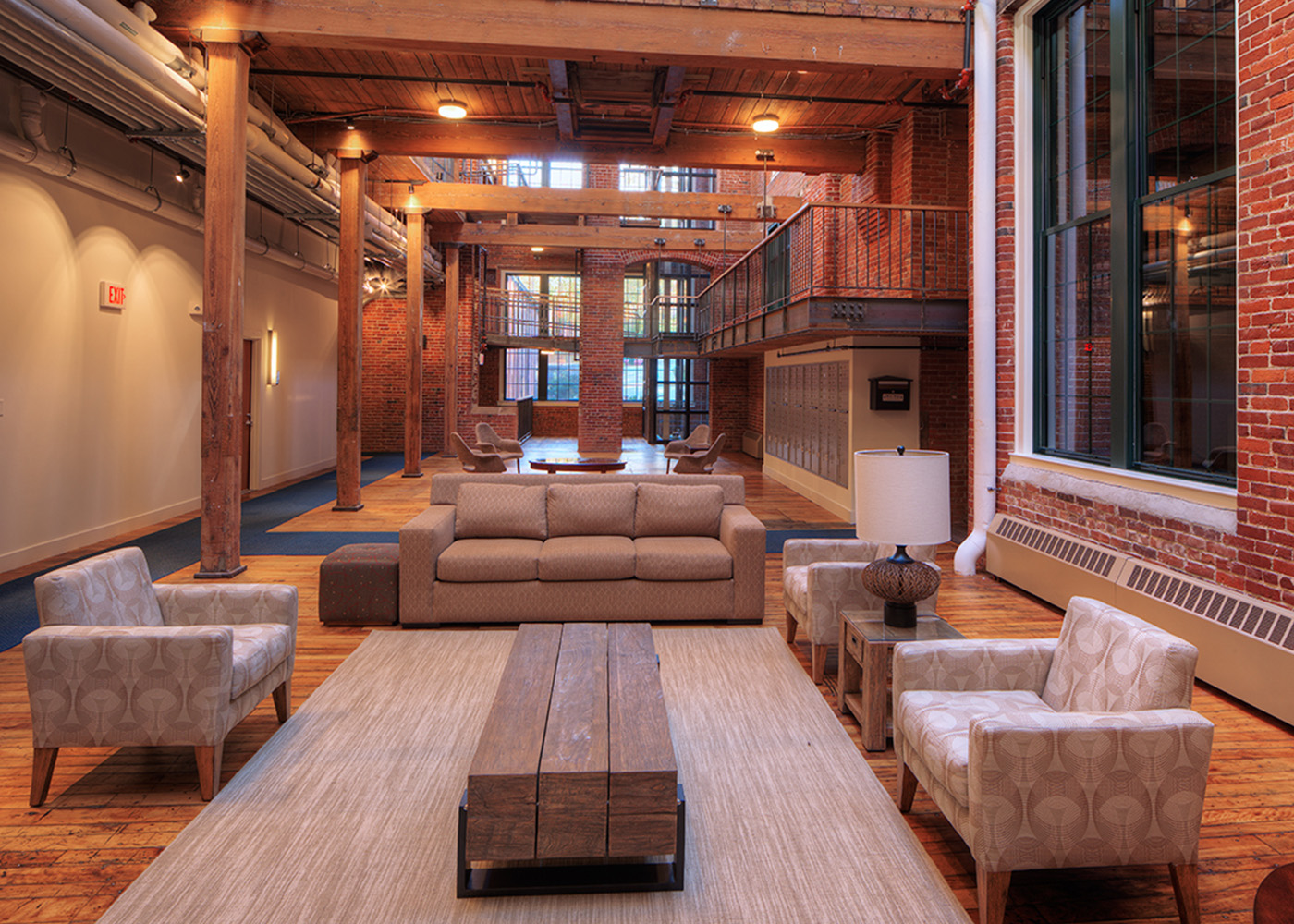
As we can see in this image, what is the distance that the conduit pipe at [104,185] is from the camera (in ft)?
18.3

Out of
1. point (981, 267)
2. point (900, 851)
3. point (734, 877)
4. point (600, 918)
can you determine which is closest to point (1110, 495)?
point (981, 267)

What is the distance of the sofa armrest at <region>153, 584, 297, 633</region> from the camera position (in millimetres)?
3395

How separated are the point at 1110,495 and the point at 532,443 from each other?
15.0m

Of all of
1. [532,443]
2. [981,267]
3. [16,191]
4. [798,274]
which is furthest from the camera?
[532,443]

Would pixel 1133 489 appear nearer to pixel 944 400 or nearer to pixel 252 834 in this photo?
pixel 944 400

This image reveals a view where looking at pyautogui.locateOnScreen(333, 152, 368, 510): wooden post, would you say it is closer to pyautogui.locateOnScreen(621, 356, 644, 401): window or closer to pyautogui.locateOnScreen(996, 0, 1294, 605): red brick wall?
pyautogui.locateOnScreen(996, 0, 1294, 605): red brick wall

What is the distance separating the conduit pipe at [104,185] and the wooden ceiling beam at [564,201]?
254cm

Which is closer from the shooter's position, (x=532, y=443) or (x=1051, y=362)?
(x=1051, y=362)

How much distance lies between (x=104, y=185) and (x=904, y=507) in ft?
22.9

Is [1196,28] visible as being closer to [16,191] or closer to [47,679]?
[47,679]

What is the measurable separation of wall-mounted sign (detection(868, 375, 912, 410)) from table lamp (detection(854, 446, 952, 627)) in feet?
17.6

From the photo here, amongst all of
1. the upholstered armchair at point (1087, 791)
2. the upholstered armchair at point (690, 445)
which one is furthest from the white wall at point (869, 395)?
the upholstered armchair at point (1087, 791)

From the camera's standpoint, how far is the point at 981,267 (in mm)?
6375

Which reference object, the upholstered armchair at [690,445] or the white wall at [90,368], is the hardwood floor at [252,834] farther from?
the upholstered armchair at [690,445]
